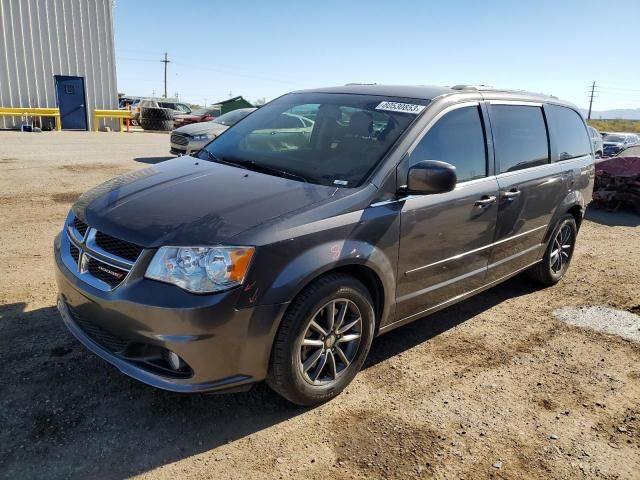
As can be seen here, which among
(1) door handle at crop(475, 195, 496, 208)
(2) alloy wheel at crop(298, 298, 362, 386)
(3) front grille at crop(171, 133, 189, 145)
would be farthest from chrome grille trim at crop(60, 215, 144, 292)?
(3) front grille at crop(171, 133, 189, 145)

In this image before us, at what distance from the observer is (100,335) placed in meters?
2.90

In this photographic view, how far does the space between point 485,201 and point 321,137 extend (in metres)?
1.30

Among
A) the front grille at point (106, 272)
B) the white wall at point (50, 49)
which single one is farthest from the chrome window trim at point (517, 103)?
the white wall at point (50, 49)

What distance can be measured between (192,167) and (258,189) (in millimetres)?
809

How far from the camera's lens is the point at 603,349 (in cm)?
420

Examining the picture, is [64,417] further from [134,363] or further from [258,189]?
[258,189]

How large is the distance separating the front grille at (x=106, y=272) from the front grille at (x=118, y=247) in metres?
0.08

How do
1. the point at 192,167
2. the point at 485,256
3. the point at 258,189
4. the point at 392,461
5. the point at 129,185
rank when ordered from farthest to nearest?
1. the point at 485,256
2. the point at 192,167
3. the point at 129,185
4. the point at 258,189
5. the point at 392,461

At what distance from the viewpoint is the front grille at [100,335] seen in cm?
279

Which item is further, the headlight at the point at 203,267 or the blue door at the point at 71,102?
the blue door at the point at 71,102

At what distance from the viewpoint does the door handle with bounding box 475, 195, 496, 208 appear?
12.5ft

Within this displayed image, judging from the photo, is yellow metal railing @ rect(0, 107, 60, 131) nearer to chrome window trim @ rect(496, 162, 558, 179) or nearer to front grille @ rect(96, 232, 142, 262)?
front grille @ rect(96, 232, 142, 262)

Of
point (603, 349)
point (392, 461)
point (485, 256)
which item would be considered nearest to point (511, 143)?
point (485, 256)

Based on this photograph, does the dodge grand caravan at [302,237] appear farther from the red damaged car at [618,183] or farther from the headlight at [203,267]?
the red damaged car at [618,183]
